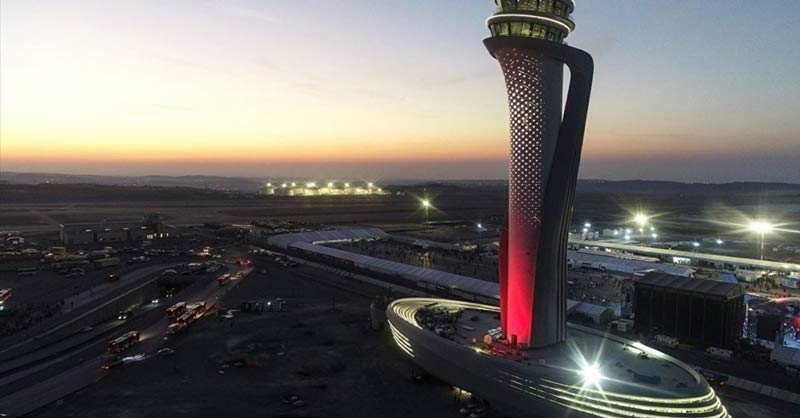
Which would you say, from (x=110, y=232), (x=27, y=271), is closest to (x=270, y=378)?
(x=27, y=271)

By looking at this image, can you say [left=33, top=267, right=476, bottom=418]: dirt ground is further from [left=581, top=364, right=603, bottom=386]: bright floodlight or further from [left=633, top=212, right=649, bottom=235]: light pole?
[left=633, top=212, right=649, bottom=235]: light pole

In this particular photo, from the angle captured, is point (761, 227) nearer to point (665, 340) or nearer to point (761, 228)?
point (761, 228)

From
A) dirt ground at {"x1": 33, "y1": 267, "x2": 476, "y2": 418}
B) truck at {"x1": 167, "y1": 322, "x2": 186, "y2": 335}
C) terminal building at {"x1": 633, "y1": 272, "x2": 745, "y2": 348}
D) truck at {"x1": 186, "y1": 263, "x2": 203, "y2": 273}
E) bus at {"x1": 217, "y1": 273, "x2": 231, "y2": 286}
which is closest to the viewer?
dirt ground at {"x1": 33, "y1": 267, "x2": 476, "y2": 418}

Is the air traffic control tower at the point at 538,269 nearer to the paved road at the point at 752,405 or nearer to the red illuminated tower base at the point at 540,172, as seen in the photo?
the red illuminated tower base at the point at 540,172

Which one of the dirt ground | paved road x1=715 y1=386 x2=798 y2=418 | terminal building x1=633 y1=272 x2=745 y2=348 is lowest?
the dirt ground

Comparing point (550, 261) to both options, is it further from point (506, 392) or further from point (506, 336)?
point (506, 392)

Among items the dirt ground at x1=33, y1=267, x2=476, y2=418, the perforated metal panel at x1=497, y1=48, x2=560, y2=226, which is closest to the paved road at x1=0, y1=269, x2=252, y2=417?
the dirt ground at x1=33, y1=267, x2=476, y2=418
